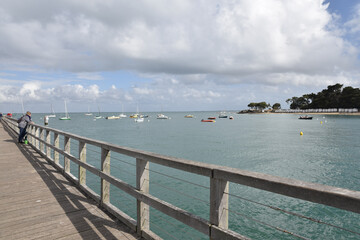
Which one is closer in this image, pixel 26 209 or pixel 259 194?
pixel 26 209

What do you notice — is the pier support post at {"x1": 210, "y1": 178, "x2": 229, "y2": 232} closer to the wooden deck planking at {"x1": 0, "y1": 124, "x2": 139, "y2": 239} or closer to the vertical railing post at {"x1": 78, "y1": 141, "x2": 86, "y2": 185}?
the wooden deck planking at {"x1": 0, "y1": 124, "x2": 139, "y2": 239}

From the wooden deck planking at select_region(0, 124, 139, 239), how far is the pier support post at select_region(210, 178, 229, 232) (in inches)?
67.9

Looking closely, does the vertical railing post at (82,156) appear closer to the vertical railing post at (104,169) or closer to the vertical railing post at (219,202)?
the vertical railing post at (104,169)

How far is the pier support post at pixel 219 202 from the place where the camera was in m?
2.49

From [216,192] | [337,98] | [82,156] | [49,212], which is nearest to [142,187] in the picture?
[216,192]

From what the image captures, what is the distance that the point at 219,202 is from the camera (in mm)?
2482

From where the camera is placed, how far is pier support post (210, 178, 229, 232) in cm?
249

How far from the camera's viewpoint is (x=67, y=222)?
13.8ft

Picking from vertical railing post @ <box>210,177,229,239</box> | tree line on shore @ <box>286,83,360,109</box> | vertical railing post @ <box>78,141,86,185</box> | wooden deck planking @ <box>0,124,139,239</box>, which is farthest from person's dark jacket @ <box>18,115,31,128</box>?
tree line on shore @ <box>286,83,360,109</box>

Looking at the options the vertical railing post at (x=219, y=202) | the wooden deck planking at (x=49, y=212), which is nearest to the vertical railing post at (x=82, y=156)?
the wooden deck planking at (x=49, y=212)

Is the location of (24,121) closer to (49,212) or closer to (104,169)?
(49,212)

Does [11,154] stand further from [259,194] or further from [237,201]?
[259,194]

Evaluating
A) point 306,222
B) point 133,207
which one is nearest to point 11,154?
point 133,207

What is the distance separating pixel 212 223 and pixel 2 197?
5323 millimetres
